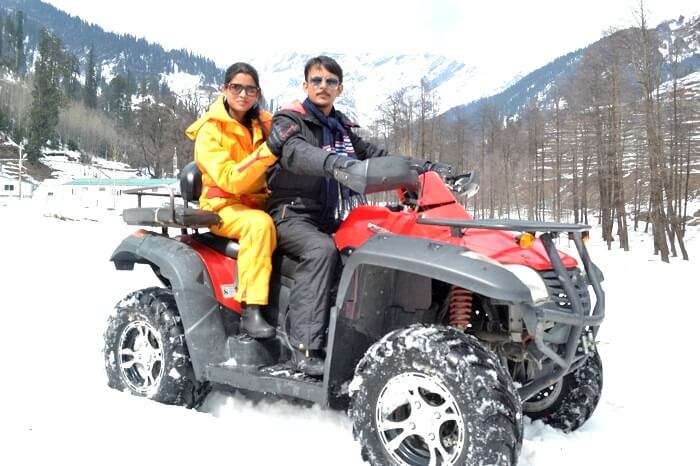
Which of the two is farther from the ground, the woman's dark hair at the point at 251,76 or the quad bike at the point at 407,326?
the woman's dark hair at the point at 251,76

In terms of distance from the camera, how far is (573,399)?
3.74m

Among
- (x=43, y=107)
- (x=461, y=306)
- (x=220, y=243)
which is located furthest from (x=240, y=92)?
(x=43, y=107)

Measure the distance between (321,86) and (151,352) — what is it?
2.14 metres

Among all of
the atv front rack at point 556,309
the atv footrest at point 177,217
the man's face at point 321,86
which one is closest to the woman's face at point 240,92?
the man's face at point 321,86

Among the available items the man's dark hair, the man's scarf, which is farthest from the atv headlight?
the man's dark hair

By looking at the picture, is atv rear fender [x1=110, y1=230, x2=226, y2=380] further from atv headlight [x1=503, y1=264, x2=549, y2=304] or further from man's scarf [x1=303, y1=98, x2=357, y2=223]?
atv headlight [x1=503, y1=264, x2=549, y2=304]

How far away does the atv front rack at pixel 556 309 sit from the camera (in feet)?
9.21

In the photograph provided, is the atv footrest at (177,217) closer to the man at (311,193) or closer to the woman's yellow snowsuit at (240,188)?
the woman's yellow snowsuit at (240,188)

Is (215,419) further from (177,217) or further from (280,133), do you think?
(280,133)

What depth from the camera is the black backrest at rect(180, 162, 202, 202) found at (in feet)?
14.4

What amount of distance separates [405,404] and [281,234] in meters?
1.35

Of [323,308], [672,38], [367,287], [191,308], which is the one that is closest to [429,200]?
[367,287]

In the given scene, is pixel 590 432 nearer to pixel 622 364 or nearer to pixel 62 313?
pixel 622 364

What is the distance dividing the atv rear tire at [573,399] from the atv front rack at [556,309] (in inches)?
20.9
